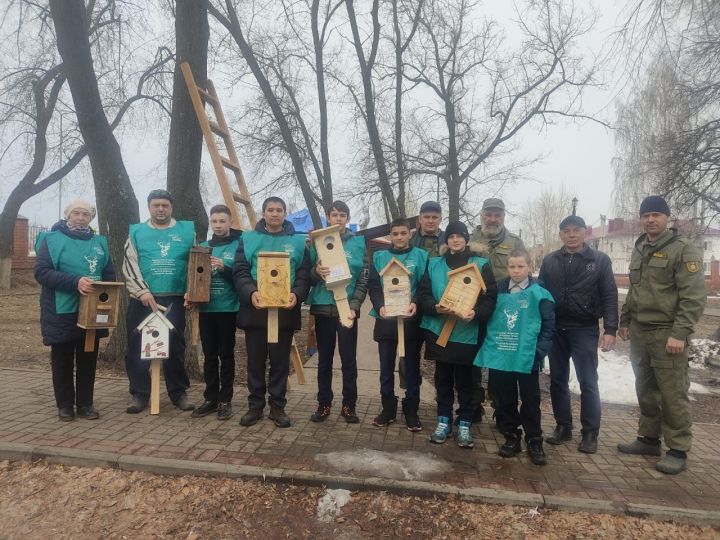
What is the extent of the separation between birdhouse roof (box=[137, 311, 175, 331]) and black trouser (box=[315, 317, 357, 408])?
1.47 metres

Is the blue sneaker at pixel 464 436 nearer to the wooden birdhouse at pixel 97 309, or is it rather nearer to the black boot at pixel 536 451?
the black boot at pixel 536 451

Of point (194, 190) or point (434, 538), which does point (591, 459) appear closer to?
point (434, 538)

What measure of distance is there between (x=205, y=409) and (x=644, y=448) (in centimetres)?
422

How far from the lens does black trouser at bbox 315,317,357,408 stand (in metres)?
4.64

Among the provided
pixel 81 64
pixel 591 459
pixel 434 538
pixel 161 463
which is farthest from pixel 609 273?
pixel 81 64

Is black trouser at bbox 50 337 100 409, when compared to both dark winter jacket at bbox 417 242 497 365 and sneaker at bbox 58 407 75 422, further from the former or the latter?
dark winter jacket at bbox 417 242 497 365

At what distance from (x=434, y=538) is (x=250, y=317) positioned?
2.47m

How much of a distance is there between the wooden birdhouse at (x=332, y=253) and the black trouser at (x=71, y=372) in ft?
7.81

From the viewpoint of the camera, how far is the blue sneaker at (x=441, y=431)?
432cm

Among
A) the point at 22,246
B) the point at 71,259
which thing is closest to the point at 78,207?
the point at 71,259

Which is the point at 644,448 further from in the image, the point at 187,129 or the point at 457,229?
the point at 187,129

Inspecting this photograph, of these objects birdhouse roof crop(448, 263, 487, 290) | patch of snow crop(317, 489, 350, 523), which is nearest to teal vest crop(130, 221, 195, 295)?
patch of snow crop(317, 489, 350, 523)

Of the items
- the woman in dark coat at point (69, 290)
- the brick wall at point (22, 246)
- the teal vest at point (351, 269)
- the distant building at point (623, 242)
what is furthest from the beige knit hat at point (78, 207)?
the distant building at point (623, 242)

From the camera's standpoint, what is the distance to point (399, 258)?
178 inches
